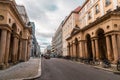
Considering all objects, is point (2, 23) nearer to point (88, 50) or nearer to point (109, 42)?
point (109, 42)

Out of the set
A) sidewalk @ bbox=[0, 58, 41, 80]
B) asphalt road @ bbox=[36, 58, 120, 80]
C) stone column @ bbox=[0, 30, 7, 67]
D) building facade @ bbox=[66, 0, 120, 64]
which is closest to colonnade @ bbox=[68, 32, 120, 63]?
building facade @ bbox=[66, 0, 120, 64]

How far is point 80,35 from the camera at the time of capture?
3744 centimetres

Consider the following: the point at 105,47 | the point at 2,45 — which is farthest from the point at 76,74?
the point at 105,47

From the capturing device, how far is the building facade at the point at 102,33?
886 inches

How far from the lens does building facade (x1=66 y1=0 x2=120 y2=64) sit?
2251cm

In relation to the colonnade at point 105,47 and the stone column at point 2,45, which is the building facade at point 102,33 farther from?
the stone column at point 2,45

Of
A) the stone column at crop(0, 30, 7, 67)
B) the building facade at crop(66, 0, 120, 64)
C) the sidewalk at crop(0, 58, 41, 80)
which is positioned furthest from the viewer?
the building facade at crop(66, 0, 120, 64)

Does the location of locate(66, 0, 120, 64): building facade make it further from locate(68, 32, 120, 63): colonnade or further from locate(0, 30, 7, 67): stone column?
locate(0, 30, 7, 67): stone column

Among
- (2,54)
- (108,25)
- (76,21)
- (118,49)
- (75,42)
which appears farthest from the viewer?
(76,21)

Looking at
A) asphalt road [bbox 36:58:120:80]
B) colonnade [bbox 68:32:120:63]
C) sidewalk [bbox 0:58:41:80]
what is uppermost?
colonnade [bbox 68:32:120:63]

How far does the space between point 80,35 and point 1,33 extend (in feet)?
76.4

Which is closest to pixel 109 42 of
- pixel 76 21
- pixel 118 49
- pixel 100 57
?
pixel 118 49

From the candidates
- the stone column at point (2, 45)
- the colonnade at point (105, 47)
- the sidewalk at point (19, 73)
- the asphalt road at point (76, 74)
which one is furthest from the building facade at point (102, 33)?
the stone column at point (2, 45)

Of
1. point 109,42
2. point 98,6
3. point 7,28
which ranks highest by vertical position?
point 98,6
